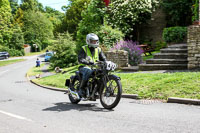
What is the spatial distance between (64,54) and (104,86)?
79.8 ft

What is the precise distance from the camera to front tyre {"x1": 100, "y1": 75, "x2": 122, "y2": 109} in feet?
19.9

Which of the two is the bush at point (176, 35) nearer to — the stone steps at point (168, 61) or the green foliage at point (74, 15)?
the stone steps at point (168, 61)

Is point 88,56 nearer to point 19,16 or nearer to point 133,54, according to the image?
point 133,54

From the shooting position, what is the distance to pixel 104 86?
643 centimetres

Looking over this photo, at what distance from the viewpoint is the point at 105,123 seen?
16.9 feet

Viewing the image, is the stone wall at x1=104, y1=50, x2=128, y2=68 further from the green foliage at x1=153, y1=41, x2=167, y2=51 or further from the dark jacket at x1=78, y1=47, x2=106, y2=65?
the green foliage at x1=153, y1=41, x2=167, y2=51

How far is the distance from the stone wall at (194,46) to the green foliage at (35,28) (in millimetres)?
67822

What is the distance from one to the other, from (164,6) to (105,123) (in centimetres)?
2243

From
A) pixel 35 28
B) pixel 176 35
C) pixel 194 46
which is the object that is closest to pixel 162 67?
pixel 194 46

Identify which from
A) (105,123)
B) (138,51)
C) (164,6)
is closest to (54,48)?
(164,6)

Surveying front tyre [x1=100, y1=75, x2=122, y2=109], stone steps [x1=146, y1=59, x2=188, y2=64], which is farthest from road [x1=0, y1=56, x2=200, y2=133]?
stone steps [x1=146, y1=59, x2=188, y2=64]

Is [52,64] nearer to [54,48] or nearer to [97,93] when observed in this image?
→ [54,48]

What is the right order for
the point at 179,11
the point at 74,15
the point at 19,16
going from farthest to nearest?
1. the point at 19,16
2. the point at 74,15
3. the point at 179,11

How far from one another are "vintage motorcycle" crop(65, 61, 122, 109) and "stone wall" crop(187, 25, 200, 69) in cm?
665
